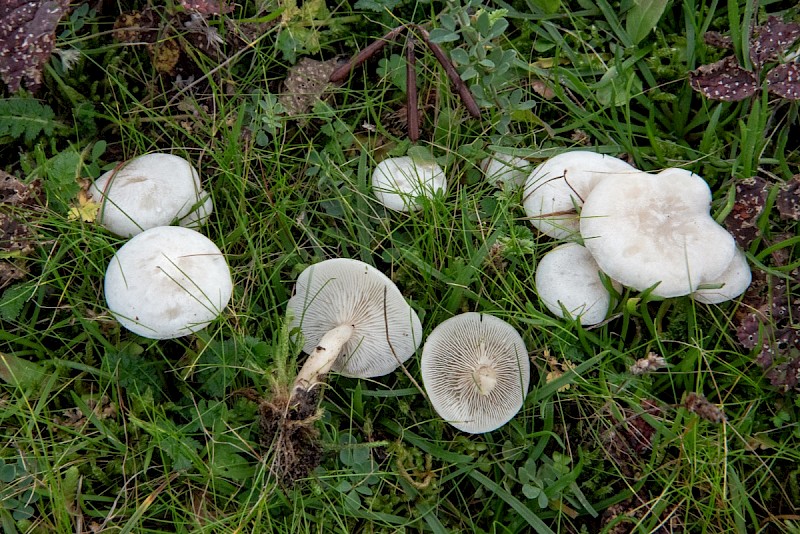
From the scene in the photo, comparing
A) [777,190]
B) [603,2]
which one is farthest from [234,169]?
[777,190]

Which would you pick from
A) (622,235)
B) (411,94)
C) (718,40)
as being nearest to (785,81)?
(718,40)

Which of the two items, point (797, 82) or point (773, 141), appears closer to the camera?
point (797, 82)

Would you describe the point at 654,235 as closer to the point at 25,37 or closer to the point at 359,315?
the point at 359,315

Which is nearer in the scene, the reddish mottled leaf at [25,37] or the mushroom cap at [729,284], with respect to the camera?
the reddish mottled leaf at [25,37]

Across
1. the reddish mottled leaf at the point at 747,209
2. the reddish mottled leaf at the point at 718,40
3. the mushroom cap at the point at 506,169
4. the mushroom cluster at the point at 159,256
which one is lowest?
the reddish mottled leaf at the point at 747,209

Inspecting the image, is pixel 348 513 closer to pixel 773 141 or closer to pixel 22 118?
pixel 22 118

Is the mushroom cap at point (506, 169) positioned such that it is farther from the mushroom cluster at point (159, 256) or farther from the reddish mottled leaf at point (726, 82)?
the mushroom cluster at point (159, 256)

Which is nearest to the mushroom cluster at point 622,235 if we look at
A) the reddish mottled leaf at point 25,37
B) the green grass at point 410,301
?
the green grass at point 410,301

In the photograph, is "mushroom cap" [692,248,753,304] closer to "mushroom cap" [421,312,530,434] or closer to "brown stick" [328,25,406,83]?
"mushroom cap" [421,312,530,434]

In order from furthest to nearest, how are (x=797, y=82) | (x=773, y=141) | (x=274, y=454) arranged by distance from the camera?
(x=773, y=141), (x=797, y=82), (x=274, y=454)
